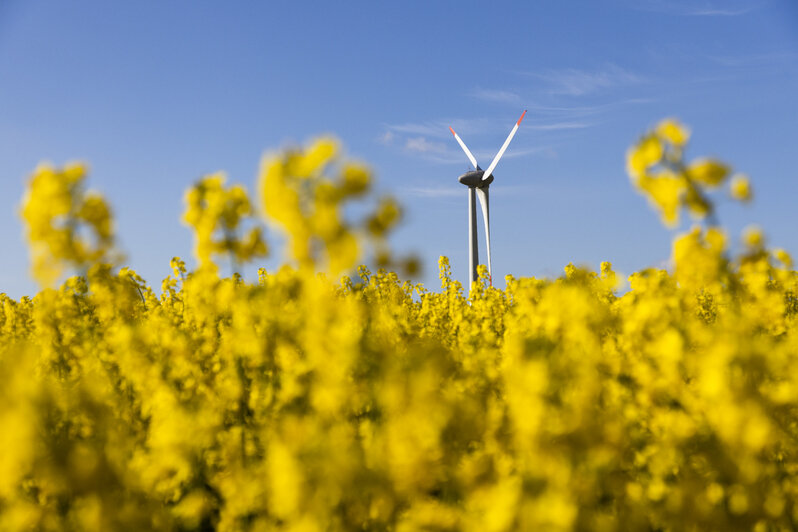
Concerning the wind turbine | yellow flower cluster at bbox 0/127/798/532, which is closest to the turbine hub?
the wind turbine

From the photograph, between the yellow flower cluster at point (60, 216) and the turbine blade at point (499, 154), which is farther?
the turbine blade at point (499, 154)

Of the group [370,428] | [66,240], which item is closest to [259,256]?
[66,240]

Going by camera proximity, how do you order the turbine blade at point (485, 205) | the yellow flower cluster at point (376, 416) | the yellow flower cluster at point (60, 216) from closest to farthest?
1. the yellow flower cluster at point (376, 416)
2. the yellow flower cluster at point (60, 216)
3. the turbine blade at point (485, 205)

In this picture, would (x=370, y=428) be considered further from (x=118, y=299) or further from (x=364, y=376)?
(x=118, y=299)

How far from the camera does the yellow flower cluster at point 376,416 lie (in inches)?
132

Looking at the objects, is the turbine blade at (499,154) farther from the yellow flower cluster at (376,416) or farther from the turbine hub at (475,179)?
the yellow flower cluster at (376,416)

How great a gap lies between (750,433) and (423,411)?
2.02 metres

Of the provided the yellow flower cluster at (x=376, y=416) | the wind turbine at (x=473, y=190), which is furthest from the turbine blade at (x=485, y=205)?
the yellow flower cluster at (x=376, y=416)

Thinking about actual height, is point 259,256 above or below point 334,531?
above

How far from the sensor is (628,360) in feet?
19.2

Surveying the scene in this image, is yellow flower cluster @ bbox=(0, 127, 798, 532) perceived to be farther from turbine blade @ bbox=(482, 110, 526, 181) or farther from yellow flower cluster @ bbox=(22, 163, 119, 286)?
turbine blade @ bbox=(482, 110, 526, 181)

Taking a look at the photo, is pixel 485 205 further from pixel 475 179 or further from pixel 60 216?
pixel 60 216

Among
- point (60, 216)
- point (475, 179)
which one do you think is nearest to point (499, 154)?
point (475, 179)

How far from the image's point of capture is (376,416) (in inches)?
196
